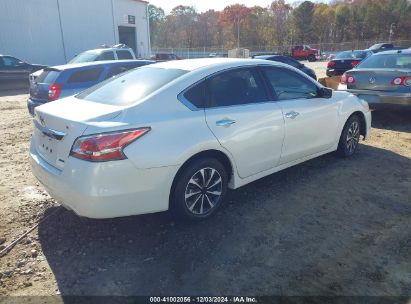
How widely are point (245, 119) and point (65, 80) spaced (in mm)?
5091

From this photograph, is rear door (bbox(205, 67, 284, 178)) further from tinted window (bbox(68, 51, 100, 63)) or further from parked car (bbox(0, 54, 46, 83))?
parked car (bbox(0, 54, 46, 83))

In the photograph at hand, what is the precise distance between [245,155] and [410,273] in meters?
1.84

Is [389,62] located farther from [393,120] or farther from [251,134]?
[251,134]

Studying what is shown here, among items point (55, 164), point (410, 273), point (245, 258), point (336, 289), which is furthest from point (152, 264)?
point (410, 273)

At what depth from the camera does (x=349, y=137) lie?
18.1 feet

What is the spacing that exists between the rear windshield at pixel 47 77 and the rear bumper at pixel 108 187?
483 cm

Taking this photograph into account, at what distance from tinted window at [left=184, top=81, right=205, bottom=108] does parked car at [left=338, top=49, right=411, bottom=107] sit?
520 centimetres

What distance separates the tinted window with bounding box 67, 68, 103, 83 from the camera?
25.0 feet

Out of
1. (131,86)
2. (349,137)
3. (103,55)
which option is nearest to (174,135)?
(131,86)

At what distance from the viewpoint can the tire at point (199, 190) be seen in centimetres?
343

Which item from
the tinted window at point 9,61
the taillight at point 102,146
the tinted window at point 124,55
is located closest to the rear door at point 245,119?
the taillight at point 102,146

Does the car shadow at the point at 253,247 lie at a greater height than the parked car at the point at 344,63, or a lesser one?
lesser

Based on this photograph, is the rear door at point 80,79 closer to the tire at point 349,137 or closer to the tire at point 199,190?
the tire at point 199,190

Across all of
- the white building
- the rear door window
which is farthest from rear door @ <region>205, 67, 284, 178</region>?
the white building
